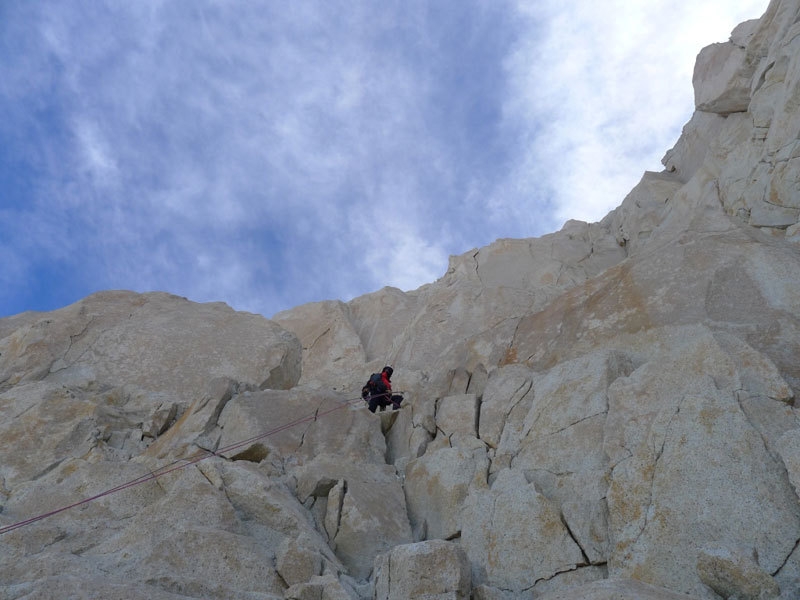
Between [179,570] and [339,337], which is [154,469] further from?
[339,337]

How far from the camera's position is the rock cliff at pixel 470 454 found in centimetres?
865

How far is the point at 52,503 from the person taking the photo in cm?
1270

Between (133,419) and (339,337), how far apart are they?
98.0 ft

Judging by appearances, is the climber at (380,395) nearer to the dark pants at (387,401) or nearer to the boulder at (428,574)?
the dark pants at (387,401)

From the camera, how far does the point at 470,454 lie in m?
13.1

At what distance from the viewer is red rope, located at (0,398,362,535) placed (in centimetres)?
1169

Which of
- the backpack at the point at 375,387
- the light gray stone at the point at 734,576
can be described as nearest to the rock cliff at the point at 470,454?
the light gray stone at the point at 734,576

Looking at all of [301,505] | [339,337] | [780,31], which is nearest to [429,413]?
[301,505]

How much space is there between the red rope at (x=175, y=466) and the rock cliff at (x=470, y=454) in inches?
2.8

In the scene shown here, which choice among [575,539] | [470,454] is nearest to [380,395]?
[470,454]

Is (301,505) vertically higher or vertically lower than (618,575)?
higher

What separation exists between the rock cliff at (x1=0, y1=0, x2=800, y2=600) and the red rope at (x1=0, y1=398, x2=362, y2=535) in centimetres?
7

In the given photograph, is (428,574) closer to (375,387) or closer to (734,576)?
(734,576)

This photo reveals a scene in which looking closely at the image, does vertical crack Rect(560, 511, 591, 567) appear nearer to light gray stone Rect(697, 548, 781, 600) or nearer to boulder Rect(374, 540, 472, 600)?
boulder Rect(374, 540, 472, 600)
